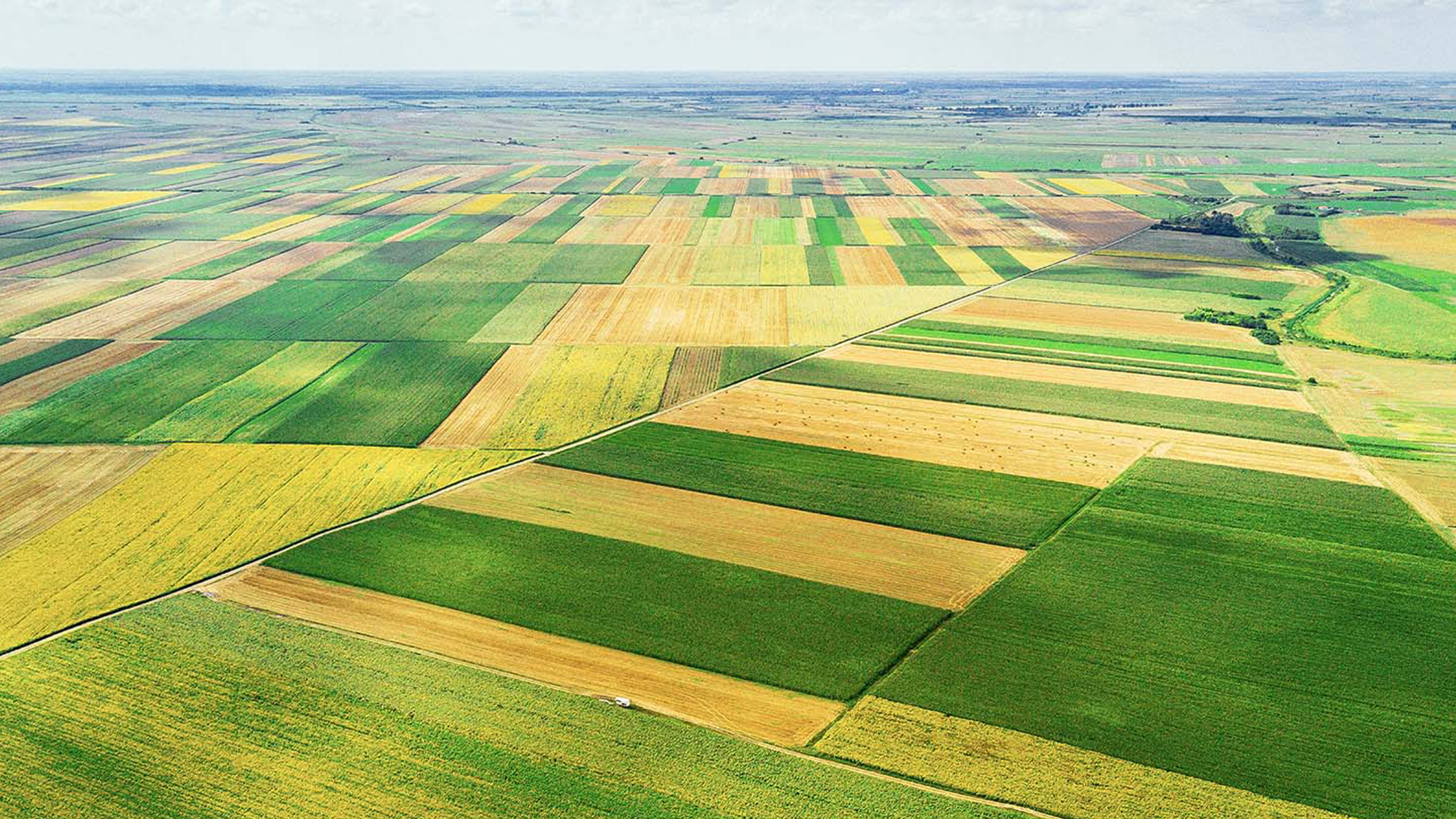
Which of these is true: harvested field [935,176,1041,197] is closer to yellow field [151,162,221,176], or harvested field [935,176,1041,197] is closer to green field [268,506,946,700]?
green field [268,506,946,700]

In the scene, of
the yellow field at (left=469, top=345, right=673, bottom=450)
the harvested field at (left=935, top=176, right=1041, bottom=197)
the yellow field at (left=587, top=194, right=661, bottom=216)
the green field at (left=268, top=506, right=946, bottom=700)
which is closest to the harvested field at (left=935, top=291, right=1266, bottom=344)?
the yellow field at (left=469, top=345, right=673, bottom=450)

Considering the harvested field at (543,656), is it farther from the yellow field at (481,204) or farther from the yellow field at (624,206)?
the yellow field at (481,204)

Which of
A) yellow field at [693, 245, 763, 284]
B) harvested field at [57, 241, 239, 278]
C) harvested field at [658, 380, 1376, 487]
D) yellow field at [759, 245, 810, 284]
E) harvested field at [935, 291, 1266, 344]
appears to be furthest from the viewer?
harvested field at [57, 241, 239, 278]

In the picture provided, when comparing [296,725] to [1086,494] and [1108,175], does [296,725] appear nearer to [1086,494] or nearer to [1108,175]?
[1086,494]

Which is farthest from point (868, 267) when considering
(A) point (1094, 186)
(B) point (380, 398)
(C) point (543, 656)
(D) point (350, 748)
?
(A) point (1094, 186)

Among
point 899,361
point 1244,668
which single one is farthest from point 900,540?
point 899,361

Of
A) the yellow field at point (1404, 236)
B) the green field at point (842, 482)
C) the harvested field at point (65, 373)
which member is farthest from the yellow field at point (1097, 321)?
the harvested field at point (65, 373)

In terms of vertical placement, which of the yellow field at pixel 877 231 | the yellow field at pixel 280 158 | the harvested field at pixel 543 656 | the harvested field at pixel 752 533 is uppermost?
the yellow field at pixel 280 158
